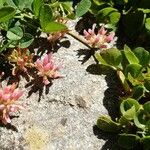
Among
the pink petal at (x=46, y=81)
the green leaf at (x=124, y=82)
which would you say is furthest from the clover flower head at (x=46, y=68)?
the green leaf at (x=124, y=82)

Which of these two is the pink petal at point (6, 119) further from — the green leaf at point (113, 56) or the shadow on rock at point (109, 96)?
the green leaf at point (113, 56)

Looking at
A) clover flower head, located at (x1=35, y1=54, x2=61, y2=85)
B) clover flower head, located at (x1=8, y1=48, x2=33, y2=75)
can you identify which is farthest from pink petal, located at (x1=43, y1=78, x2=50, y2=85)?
clover flower head, located at (x1=8, y1=48, x2=33, y2=75)

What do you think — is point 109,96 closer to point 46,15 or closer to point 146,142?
point 146,142

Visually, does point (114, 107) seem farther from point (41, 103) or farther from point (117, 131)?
point (41, 103)

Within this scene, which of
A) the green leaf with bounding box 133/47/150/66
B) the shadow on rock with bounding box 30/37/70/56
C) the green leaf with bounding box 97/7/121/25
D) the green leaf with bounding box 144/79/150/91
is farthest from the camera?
the green leaf with bounding box 97/7/121/25

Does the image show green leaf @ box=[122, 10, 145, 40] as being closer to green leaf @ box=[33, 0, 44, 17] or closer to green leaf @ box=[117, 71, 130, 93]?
green leaf @ box=[117, 71, 130, 93]
